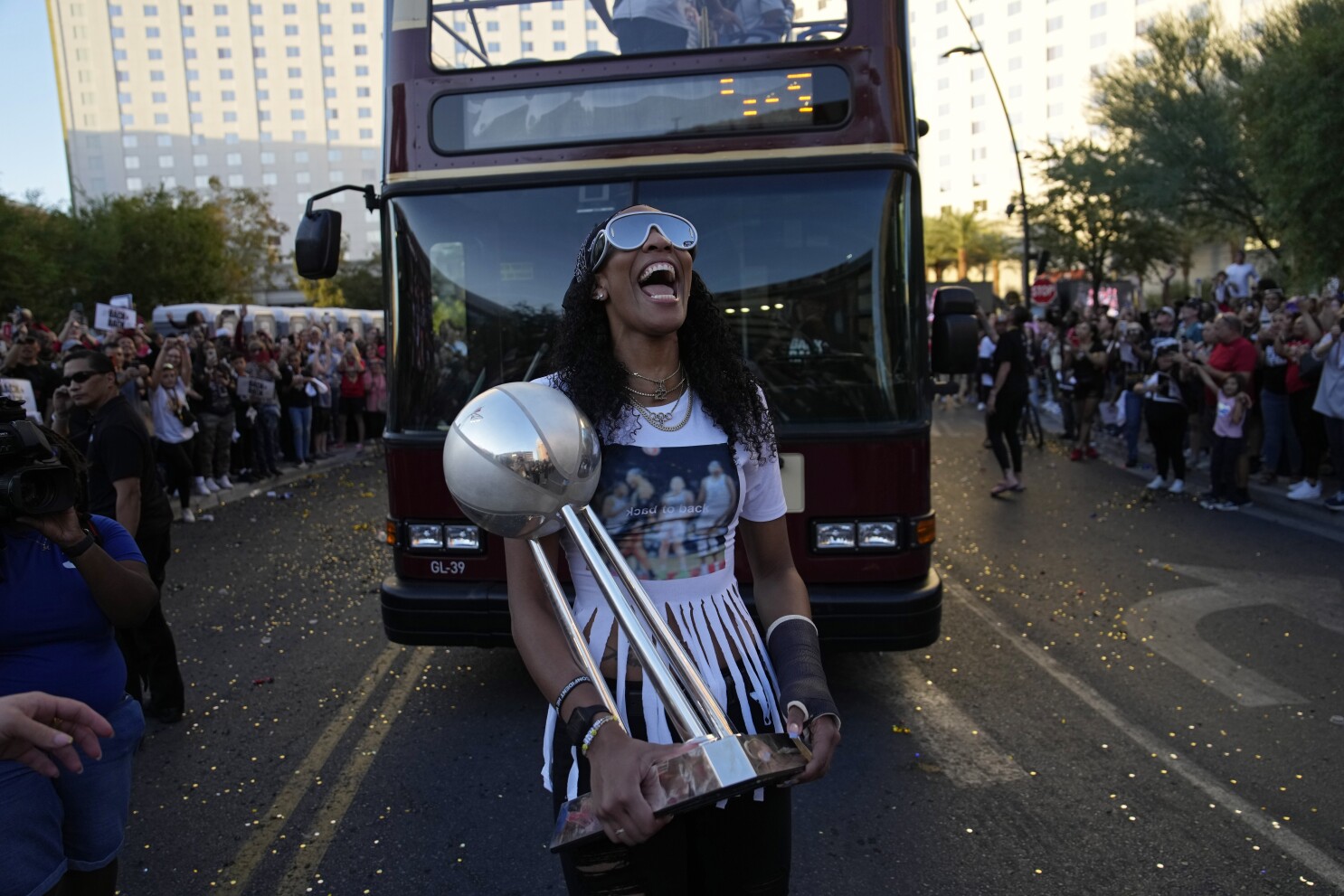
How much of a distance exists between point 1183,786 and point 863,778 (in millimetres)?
1270

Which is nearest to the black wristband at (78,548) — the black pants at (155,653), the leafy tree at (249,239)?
the black pants at (155,653)

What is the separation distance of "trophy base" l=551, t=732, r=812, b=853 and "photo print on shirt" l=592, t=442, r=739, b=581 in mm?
472

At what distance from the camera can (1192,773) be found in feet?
13.4

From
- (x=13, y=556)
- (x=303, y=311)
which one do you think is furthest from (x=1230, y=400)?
(x=303, y=311)

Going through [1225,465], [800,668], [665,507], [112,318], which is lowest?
[1225,465]

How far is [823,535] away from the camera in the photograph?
4.55 metres

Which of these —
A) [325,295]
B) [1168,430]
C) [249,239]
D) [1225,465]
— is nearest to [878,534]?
[1225,465]

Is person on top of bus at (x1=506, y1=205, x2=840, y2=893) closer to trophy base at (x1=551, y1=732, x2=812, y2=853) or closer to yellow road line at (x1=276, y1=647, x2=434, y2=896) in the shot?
trophy base at (x1=551, y1=732, x2=812, y2=853)

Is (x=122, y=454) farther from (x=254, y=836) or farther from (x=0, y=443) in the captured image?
(x=0, y=443)

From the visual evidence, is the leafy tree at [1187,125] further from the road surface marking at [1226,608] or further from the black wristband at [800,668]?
the black wristband at [800,668]

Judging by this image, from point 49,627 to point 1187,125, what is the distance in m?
30.7

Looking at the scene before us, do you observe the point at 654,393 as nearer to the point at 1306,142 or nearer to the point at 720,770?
the point at 720,770

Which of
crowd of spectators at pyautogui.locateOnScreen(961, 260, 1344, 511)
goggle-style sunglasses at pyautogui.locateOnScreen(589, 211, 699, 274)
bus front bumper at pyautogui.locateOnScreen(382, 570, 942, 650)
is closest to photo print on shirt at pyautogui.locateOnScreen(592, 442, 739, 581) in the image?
goggle-style sunglasses at pyautogui.locateOnScreen(589, 211, 699, 274)

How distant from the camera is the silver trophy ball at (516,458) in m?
1.51
